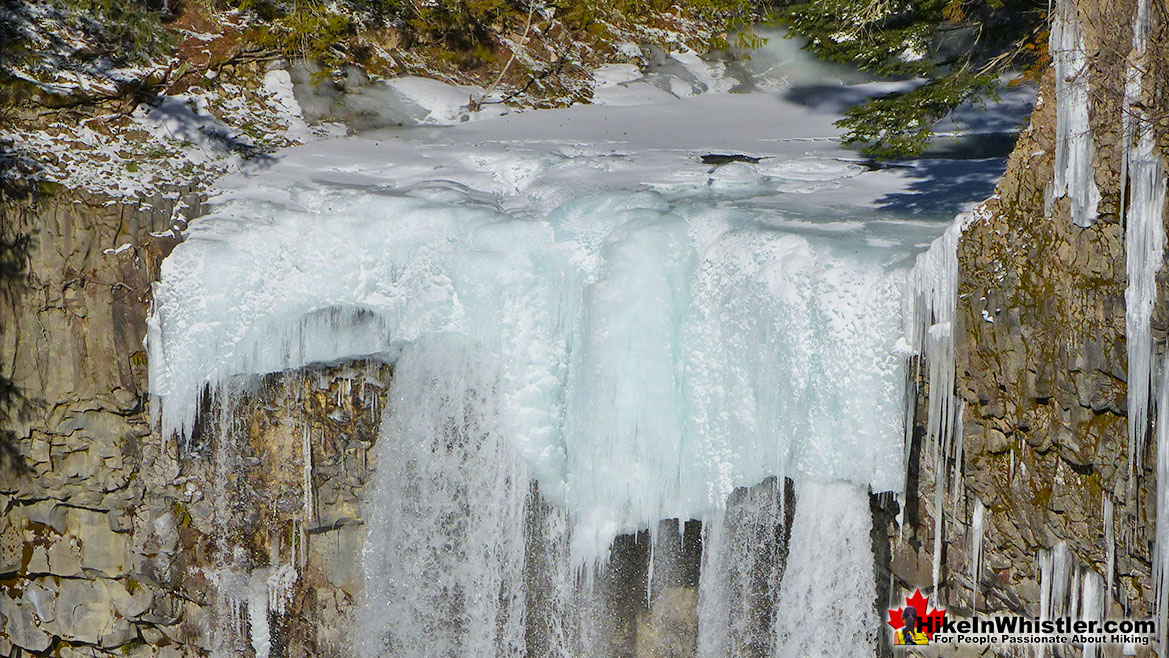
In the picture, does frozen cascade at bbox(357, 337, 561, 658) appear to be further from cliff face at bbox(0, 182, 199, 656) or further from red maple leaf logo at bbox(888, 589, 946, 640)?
red maple leaf logo at bbox(888, 589, 946, 640)

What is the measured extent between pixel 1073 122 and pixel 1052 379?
1.19 meters

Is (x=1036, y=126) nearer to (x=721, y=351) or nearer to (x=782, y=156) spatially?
(x=721, y=351)

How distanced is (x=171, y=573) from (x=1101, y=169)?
21.1 ft

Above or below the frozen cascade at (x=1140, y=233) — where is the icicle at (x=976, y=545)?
below

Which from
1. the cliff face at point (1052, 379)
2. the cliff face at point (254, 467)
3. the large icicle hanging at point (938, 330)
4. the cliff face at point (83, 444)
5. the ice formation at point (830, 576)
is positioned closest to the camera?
the cliff face at point (1052, 379)

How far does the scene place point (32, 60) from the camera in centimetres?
794

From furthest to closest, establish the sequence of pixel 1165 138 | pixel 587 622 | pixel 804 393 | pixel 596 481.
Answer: pixel 587 622 → pixel 596 481 → pixel 804 393 → pixel 1165 138

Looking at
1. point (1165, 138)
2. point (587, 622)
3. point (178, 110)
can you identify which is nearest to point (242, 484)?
point (587, 622)

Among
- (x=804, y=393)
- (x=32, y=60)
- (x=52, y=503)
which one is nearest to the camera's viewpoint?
(x=804, y=393)

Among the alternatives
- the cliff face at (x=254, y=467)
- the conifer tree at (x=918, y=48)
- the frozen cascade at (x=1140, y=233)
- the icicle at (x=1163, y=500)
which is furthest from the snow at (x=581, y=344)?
the icicle at (x=1163, y=500)

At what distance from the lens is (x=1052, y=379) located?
4.85 metres
